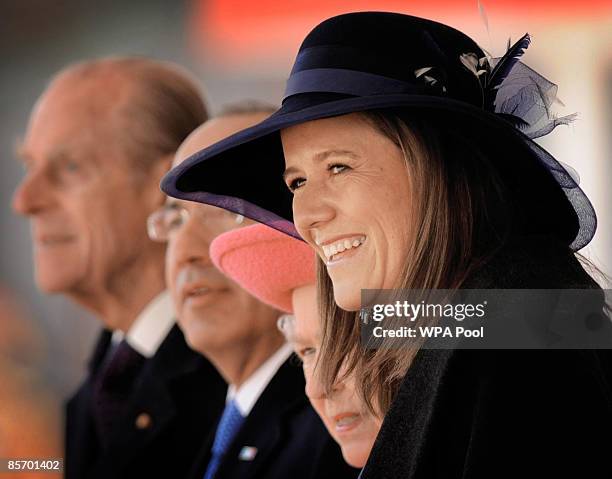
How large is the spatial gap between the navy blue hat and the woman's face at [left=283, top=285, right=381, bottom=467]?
343mm

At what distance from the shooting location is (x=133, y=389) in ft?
7.88

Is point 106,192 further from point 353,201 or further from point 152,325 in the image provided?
point 353,201

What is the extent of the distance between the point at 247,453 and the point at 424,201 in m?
0.71

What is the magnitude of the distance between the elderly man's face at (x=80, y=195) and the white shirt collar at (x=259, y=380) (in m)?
0.55

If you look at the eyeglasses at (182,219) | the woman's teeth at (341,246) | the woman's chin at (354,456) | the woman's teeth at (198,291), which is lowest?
the woman's chin at (354,456)

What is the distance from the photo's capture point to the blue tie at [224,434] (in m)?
2.00

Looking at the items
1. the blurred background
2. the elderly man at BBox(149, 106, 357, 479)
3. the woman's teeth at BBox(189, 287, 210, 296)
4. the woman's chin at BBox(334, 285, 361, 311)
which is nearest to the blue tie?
the elderly man at BBox(149, 106, 357, 479)

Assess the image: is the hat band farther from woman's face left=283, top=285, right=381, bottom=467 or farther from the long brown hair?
woman's face left=283, top=285, right=381, bottom=467

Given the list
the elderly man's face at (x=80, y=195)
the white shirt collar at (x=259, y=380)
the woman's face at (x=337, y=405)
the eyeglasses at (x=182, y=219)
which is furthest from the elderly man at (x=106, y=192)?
the woman's face at (x=337, y=405)

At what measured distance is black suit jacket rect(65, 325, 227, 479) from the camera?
2.20 meters

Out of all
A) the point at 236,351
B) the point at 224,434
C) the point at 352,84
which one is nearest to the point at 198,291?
the point at 236,351

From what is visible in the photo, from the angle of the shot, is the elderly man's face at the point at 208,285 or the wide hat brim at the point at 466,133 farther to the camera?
the elderly man's face at the point at 208,285

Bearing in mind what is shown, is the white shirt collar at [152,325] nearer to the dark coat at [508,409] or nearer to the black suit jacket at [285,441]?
the black suit jacket at [285,441]

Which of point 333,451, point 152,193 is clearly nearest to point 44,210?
point 152,193
